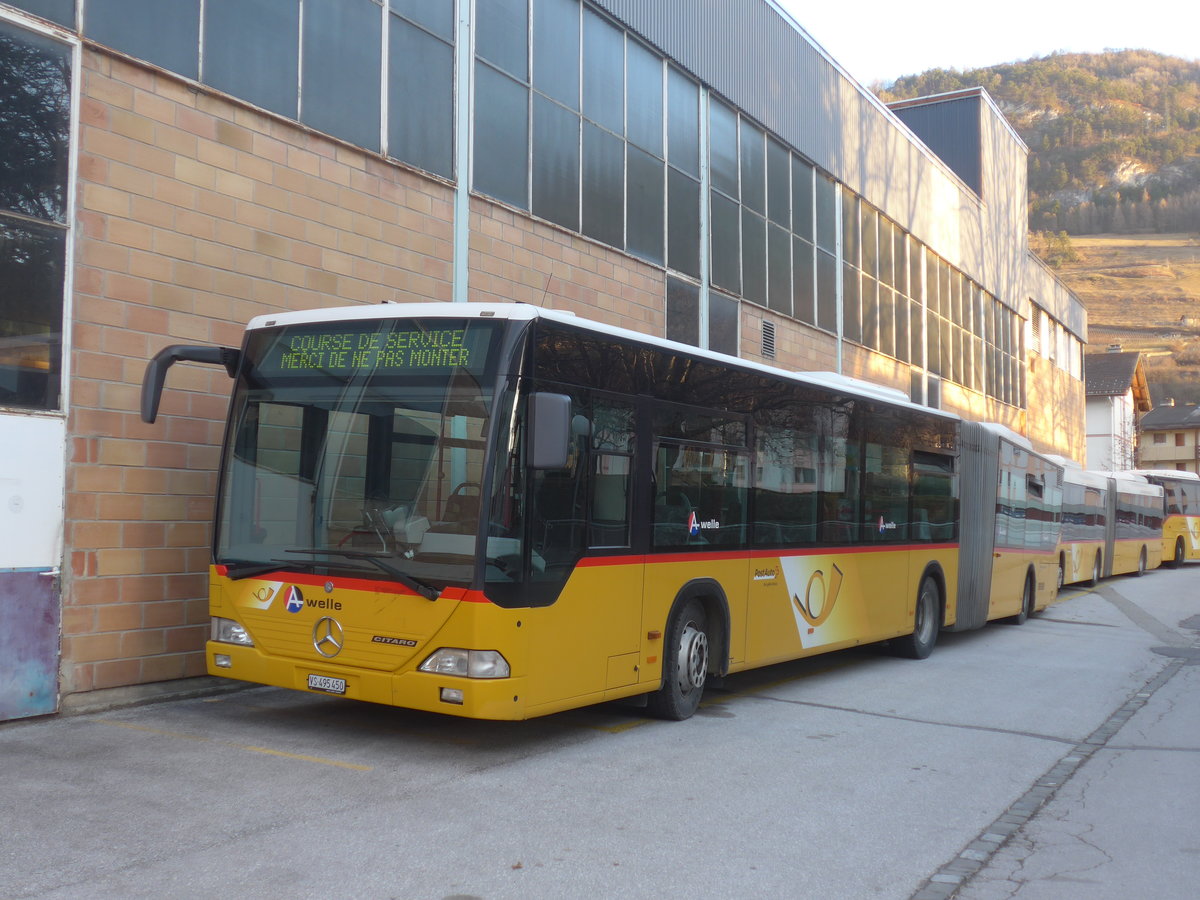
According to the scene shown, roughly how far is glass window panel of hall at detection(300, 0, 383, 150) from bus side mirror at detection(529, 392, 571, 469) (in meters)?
5.71

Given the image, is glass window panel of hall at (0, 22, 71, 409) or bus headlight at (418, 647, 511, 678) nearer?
bus headlight at (418, 647, 511, 678)

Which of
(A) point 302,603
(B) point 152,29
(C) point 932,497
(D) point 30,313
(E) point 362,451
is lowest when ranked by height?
(A) point 302,603

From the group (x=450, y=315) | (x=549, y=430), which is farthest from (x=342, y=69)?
(x=549, y=430)

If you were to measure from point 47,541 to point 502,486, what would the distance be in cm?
387

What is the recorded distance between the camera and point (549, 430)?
23.0ft

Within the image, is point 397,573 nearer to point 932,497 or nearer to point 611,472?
point 611,472

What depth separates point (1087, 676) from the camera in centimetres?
1240

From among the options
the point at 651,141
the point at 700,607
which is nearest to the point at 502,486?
the point at 700,607

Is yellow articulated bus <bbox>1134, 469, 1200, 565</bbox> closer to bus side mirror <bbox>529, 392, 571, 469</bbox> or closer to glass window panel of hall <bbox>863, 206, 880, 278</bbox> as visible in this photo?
glass window panel of hall <bbox>863, 206, 880, 278</bbox>

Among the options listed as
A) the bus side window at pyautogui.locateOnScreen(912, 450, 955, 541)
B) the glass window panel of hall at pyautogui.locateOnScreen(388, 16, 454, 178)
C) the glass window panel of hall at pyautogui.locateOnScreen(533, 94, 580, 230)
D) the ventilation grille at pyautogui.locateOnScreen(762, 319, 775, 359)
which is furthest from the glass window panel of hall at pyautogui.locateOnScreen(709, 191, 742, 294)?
the glass window panel of hall at pyautogui.locateOnScreen(388, 16, 454, 178)

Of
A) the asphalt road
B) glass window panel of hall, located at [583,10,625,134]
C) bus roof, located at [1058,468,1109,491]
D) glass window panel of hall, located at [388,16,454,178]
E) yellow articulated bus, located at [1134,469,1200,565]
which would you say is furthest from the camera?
yellow articulated bus, located at [1134,469,1200,565]

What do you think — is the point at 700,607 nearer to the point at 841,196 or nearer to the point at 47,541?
the point at 47,541

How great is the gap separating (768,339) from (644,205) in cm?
483

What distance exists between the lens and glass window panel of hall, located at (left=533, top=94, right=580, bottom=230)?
1498 centimetres
